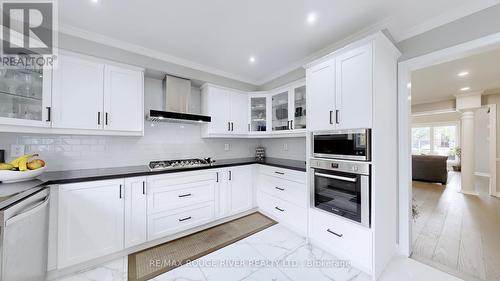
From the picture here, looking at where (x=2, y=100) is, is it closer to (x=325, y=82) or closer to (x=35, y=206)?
(x=35, y=206)

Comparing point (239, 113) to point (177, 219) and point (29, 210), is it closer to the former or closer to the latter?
point (177, 219)

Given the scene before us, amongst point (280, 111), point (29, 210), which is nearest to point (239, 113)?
point (280, 111)

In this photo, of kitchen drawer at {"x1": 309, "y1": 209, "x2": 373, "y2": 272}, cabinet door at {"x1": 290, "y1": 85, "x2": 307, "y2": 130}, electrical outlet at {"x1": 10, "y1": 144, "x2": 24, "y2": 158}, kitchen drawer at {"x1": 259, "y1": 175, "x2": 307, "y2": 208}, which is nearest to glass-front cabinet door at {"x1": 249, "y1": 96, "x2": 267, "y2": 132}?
cabinet door at {"x1": 290, "y1": 85, "x2": 307, "y2": 130}

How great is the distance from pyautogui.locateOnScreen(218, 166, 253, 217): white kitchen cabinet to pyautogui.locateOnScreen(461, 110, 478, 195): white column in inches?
216

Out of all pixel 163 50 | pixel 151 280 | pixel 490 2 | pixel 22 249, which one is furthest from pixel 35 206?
pixel 490 2

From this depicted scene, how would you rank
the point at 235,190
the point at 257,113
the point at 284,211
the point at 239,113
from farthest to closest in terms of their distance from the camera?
the point at 257,113 → the point at 239,113 → the point at 235,190 → the point at 284,211

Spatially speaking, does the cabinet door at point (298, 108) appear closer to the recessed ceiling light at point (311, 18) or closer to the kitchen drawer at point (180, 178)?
the recessed ceiling light at point (311, 18)

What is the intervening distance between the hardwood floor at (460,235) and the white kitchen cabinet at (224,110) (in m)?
2.97

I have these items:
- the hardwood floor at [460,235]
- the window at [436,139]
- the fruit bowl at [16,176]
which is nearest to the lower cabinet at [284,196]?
the hardwood floor at [460,235]

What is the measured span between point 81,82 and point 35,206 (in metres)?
1.33

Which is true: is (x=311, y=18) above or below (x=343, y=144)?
above

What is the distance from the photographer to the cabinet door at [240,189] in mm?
2824

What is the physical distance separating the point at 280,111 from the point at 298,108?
0.40 meters

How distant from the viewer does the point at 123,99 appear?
2.22 m
